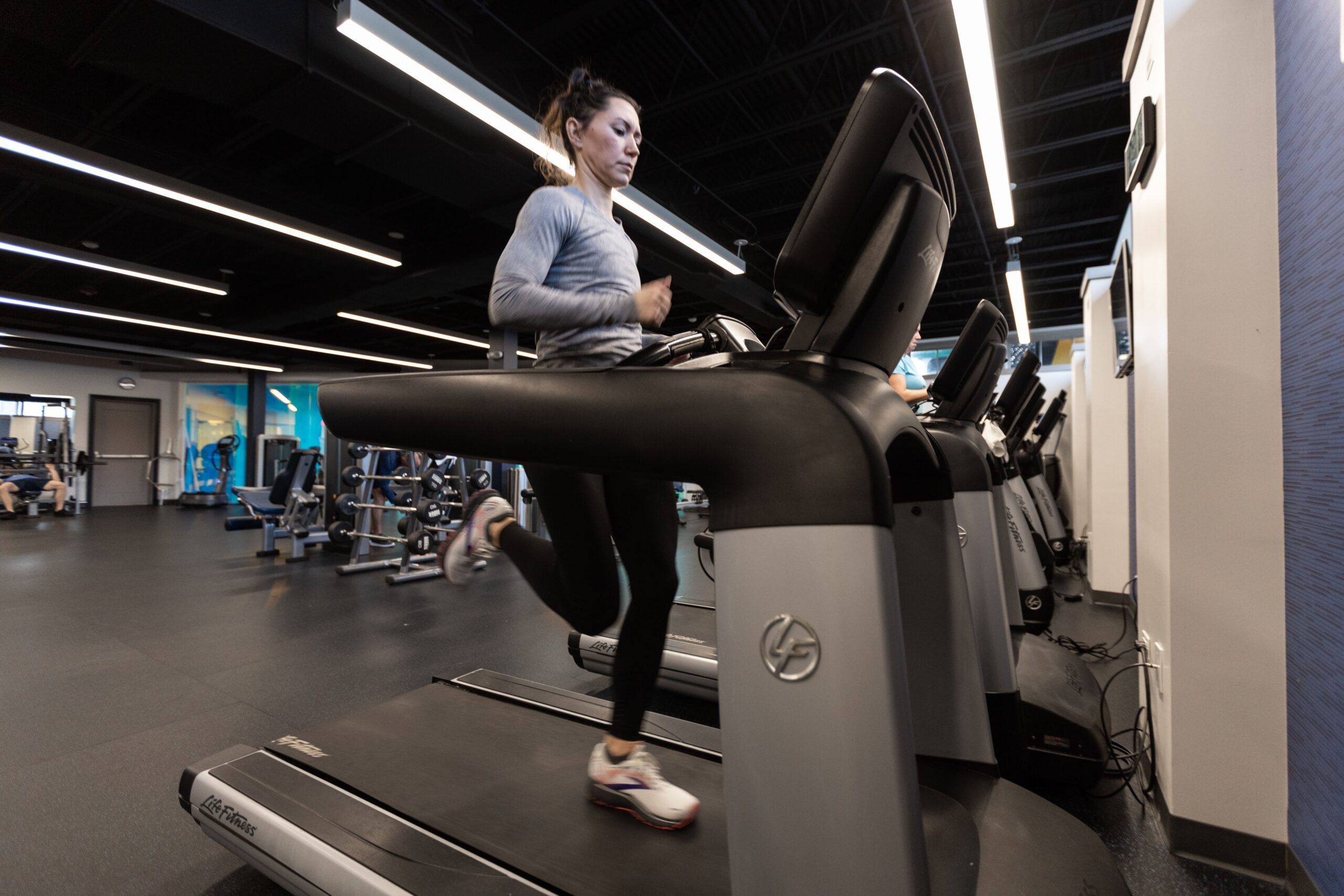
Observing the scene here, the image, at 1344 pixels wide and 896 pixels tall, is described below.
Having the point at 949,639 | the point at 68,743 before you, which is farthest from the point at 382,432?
the point at 68,743

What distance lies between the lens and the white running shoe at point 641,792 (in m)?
1.08

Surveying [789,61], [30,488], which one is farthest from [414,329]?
[789,61]

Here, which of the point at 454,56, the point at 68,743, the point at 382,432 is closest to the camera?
the point at 382,432

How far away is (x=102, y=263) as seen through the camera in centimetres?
664

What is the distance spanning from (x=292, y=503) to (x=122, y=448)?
417 inches

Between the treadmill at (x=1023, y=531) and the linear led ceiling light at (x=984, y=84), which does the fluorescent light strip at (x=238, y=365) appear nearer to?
the linear led ceiling light at (x=984, y=84)

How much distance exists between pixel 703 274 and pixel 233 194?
4717mm

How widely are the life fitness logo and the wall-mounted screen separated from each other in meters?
2.31

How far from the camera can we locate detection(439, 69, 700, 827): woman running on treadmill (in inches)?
40.4

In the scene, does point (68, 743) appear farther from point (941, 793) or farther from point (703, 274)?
point (703, 274)

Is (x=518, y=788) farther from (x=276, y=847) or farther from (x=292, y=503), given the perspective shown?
(x=292, y=503)

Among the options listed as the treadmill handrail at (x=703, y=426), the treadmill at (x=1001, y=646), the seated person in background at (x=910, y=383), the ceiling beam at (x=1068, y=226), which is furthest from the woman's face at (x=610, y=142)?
the ceiling beam at (x=1068, y=226)

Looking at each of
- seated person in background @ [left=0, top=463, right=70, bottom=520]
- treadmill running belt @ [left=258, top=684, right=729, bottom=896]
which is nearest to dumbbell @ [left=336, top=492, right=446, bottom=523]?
treadmill running belt @ [left=258, top=684, right=729, bottom=896]

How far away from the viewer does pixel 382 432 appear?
0.88 metres
